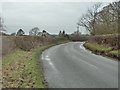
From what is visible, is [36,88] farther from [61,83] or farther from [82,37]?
[82,37]

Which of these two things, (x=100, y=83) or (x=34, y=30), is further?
(x=34, y=30)

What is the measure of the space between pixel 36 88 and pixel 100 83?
2706 millimetres

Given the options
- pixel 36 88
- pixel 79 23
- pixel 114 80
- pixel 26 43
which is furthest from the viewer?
pixel 79 23

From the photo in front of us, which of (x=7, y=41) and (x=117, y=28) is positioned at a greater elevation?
(x=117, y=28)

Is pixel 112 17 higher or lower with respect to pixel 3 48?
higher

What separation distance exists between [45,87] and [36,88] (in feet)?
1.32

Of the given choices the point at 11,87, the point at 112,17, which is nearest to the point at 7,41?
the point at 11,87

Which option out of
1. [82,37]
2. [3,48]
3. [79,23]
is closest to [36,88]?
[3,48]

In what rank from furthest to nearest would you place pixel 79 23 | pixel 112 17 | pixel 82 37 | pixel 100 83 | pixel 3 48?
1. pixel 82 37
2. pixel 79 23
3. pixel 112 17
4. pixel 3 48
5. pixel 100 83

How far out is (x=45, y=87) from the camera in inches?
266

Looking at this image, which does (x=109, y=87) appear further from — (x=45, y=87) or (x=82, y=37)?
(x=82, y=37)

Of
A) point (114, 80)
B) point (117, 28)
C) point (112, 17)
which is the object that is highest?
point (112, 17)

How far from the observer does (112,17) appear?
34062 millimetres

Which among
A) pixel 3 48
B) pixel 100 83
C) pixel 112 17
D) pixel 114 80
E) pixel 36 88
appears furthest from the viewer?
pixel 112 17
